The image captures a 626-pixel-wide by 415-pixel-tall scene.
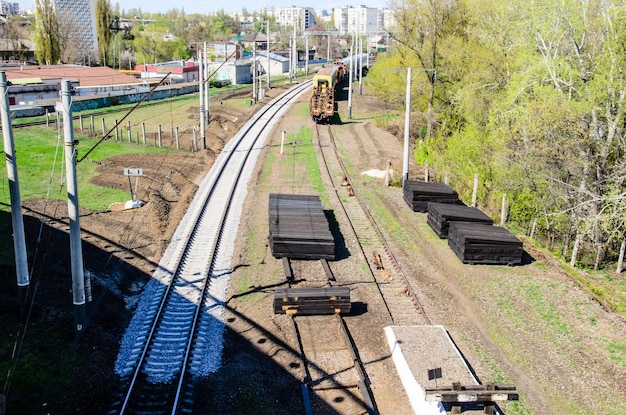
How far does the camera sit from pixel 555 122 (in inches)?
840

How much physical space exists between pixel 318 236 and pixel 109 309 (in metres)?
7.15

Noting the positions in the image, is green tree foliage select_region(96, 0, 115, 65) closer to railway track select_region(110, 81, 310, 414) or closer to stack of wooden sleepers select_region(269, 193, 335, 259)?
railway track select_region(110, 81, 310, 414)

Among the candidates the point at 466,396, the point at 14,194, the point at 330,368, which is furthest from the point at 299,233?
the point at 466,396

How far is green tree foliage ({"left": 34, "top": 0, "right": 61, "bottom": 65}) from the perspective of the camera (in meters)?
75.1

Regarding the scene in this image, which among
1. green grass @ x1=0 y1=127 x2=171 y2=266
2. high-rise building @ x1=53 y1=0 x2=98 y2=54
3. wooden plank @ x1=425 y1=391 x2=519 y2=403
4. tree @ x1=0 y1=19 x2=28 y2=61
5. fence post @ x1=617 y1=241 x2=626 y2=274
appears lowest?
fence post @ x1=617 y1=241 x2=626 y2=274

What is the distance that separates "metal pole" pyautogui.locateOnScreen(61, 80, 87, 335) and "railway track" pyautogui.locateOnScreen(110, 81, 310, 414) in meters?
1.35

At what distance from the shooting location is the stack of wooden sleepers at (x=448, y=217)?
22.0 metres

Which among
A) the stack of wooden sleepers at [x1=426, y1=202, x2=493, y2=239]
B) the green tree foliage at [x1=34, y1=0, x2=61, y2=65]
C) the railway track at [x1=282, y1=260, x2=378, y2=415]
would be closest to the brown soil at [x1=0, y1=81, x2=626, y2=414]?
the railway track at [x1=282, y1=260, x2=378, y2=415]

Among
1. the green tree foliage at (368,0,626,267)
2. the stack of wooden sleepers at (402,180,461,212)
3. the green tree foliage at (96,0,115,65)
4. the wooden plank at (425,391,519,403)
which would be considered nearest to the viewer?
the wooden plank at (425,391,519,403)

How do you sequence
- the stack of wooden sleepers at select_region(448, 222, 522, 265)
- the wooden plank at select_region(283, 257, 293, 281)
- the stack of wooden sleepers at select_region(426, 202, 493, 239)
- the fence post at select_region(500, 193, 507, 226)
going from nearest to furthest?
the wooden plank at select_region(283, 257, 293, 281) < the stack of wooden sleepers at select_region(448, 222, 522, 265) < the stack of wooden sleepers at select_region(426, 202, 493, 239) < the fence post at select_region(500, 193, 507, 226)

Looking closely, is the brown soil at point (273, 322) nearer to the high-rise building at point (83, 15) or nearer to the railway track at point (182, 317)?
the railway track at point (182, 317)

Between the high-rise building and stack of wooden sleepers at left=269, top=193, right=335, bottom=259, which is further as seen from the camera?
the high-rise building

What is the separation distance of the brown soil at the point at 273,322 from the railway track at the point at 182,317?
386mm

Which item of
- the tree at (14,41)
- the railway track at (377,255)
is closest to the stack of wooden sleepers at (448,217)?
the railway track at (377,255)
